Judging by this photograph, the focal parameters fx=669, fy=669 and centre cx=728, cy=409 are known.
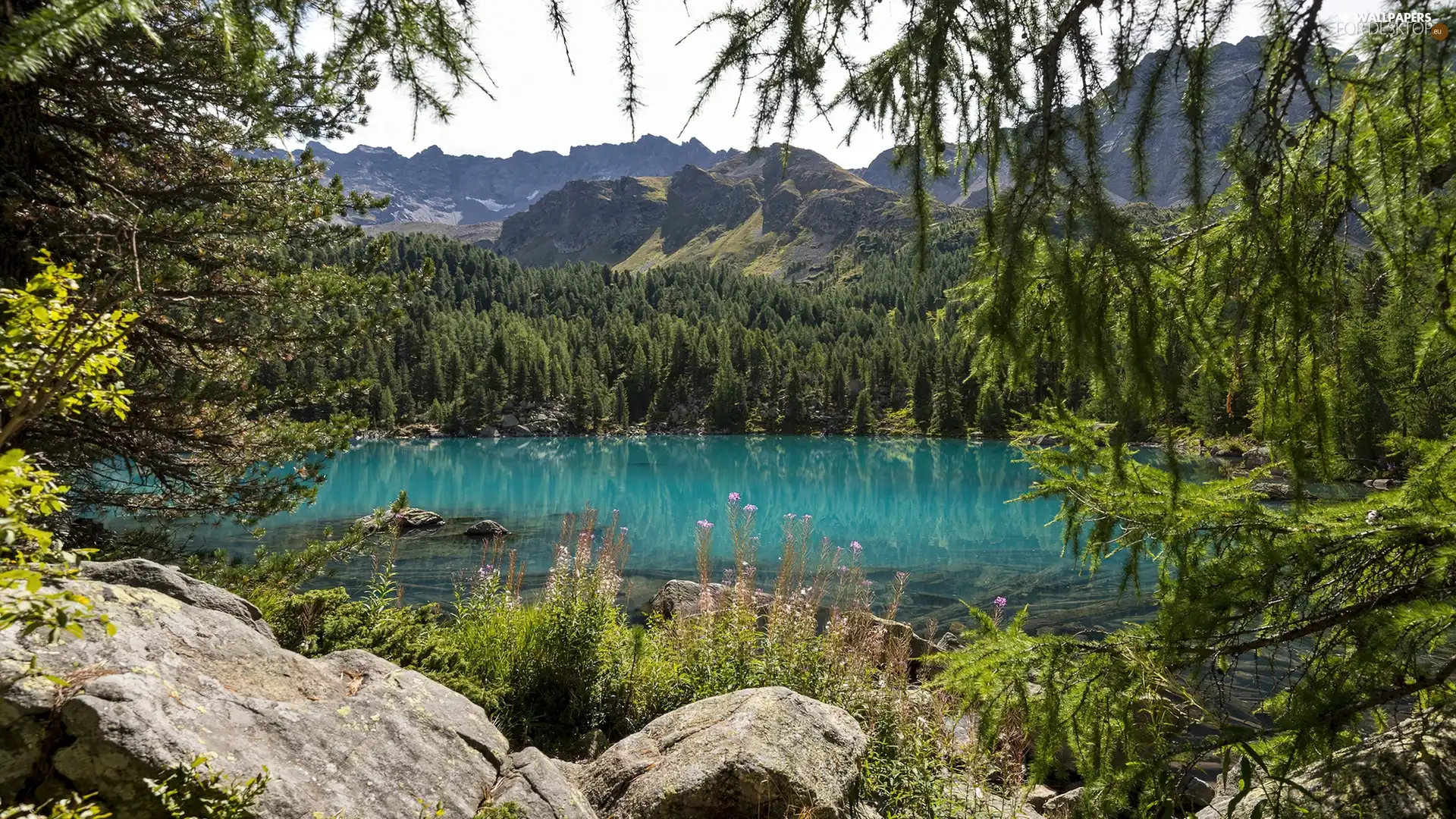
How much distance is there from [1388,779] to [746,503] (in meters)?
29.2

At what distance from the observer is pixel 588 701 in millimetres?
5488

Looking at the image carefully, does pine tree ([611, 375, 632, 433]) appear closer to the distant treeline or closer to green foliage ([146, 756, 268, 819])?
the distant treeline

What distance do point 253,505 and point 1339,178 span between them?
7.69 m

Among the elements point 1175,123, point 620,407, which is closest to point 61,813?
point 1175,123

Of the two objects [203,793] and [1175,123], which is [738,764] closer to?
[203,793]

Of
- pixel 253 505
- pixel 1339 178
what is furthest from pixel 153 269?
pixel 1339 178

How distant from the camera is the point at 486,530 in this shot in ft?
70.4

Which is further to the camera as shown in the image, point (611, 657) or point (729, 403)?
point (729, 403)

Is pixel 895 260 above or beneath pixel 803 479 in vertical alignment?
above

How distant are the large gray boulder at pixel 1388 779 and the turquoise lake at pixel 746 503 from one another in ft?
3.60

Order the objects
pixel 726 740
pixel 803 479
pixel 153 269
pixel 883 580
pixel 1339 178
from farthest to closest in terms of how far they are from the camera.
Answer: pixel 803 479 < pixel 883 580 < pixel 153 269 < pixel 726 740 < pixel 1339 178

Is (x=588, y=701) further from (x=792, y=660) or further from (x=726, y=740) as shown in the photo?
(x=726, y=740)

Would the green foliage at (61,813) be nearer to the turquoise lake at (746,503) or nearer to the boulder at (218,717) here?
the boulder at (218,717)

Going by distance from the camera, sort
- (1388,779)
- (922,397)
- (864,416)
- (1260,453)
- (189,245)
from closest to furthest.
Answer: (1388,779) → (1260,453) → (189,245) → (922,397) → (864,416)
